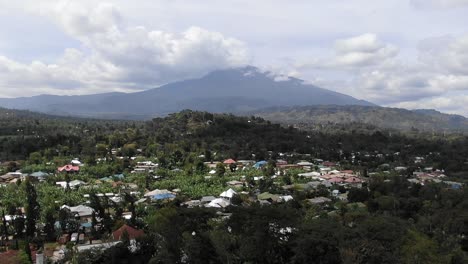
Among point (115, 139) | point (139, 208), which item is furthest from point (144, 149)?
point (139, 208)

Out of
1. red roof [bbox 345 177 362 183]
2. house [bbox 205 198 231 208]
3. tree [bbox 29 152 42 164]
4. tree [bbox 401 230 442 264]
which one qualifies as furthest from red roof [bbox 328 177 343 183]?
tree [bbox 29 152 42 164]

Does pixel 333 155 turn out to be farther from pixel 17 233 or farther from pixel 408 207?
pixel 17 233

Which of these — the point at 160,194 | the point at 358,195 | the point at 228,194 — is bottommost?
the point at 160,194

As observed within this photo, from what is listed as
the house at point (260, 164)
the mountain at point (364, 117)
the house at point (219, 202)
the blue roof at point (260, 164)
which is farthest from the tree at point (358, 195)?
the mountain at point (364, 117)

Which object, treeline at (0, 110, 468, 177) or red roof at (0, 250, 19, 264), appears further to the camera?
treeline at (0, 110, 468, 177)

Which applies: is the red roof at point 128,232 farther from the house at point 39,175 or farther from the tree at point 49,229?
the house at point 39,175

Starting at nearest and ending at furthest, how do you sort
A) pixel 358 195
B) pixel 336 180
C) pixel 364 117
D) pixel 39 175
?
pixel 358 195 < pixel 336 180 < pixel 39 175 < pixel 364 117

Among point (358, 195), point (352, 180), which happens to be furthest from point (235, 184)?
point (352, 180)

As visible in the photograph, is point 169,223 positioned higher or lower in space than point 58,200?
higher

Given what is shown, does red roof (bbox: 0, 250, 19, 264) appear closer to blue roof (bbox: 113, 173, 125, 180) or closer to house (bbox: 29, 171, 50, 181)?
blue roof (bbox: 113, 173, 125, 180)

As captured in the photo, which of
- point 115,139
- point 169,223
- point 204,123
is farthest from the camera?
point 204,123

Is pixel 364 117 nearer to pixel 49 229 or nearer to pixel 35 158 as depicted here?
pixel 35 158
